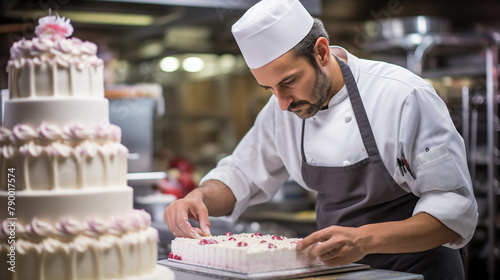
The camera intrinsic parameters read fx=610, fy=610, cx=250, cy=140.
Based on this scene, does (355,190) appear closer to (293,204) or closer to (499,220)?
(293,204)

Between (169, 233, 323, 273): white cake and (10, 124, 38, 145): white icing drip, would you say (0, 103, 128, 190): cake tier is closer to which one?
(10, 124, 38, 145): white icing drip

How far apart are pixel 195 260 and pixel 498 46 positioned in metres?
4.06

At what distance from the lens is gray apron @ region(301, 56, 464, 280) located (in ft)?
6.72

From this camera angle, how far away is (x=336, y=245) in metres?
1.66

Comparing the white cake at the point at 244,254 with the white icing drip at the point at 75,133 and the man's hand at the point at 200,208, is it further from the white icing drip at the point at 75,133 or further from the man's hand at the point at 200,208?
→ the white icing drip at the point at 75,133

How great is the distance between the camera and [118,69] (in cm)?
775

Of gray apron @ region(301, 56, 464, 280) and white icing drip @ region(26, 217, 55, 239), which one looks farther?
gray apron @ region(301, 56, 464, 280)

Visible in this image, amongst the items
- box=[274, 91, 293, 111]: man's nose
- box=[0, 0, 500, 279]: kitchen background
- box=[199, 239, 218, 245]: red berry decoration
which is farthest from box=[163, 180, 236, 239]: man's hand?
box=[0, 0, 500, 279]: kitchen background

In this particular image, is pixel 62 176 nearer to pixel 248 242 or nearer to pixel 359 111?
pixel 248 242

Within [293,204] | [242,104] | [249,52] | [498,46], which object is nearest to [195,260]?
[249,52]

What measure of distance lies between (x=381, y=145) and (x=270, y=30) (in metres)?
0.55

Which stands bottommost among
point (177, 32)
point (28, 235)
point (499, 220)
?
point (499, 220)

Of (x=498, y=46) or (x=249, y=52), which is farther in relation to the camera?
(x=498, y=46)

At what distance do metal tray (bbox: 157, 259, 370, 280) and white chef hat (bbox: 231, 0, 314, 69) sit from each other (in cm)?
70
